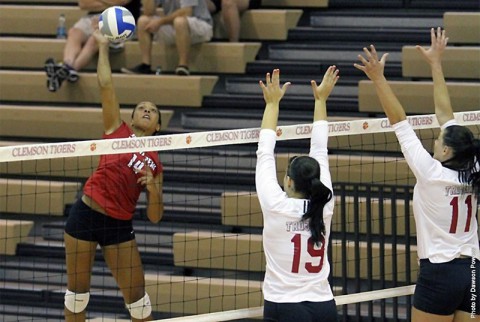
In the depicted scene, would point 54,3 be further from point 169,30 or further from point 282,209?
point 282,209

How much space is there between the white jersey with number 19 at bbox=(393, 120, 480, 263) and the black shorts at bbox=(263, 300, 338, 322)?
2.43ft

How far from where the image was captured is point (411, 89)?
34.4ft

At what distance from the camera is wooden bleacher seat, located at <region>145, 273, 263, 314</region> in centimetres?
950

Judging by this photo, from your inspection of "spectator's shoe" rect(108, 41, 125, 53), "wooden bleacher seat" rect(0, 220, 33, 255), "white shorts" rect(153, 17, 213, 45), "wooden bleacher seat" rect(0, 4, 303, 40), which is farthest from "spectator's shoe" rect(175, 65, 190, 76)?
"wooden bleacher seat" rect(0, 220, 33, 255)

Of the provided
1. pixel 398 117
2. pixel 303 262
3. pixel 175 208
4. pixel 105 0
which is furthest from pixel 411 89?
pixel 303 262

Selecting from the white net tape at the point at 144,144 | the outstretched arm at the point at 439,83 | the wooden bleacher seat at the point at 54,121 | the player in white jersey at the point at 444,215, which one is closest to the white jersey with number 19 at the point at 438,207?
the player in white jersey at the point at 444,215

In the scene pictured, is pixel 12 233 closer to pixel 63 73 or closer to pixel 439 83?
pixel 63 73

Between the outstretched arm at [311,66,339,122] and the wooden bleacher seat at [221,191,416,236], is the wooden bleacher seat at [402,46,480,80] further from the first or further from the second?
the outstretched arm at [311,66,339,122]

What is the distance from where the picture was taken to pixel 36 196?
10742mm

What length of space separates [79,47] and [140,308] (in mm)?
4378

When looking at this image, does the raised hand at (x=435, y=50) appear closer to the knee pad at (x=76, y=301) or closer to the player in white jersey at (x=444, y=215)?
the player in white jersey at (x=444, y=215)

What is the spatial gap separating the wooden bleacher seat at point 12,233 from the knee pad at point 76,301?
2.51 meters

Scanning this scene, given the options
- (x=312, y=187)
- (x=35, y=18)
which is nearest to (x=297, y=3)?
(x=35, y=18)

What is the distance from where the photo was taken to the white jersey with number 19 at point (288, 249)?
19.8 feet
